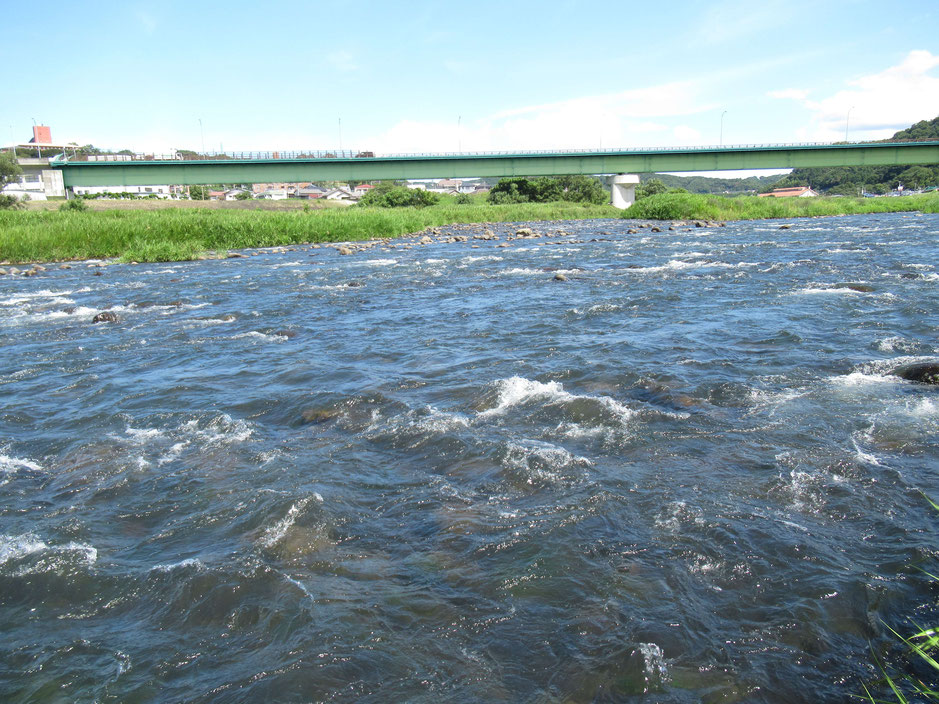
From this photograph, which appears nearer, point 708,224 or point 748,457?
point 748,457

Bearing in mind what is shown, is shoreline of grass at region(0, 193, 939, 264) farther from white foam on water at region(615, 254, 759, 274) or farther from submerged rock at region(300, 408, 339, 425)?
submerged rock at region(300, 408, 339, 425)

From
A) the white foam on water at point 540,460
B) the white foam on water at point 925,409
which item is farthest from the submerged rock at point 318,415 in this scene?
the white foam on water at point 925,409

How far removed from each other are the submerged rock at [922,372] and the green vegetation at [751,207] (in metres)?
40.9

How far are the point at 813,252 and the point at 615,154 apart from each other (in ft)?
149

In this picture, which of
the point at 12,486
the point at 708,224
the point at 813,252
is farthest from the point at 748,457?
the point at 708,224

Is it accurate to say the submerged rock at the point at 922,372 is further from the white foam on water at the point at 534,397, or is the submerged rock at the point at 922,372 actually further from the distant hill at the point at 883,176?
the distant hill at the point at 883,176

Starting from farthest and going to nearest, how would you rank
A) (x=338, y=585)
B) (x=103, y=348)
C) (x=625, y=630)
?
(x=103, y=348), (x=338, y=585), (x=625, y=630)

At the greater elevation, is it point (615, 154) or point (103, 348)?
point (615, 154)

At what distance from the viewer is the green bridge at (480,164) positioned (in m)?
57.8

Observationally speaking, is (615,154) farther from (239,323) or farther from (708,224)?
(239,323)

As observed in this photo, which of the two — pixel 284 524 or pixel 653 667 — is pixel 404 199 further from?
pixel 653 667

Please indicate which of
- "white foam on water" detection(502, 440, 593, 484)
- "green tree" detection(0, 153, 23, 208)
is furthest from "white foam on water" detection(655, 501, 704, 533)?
"green tree" detection(0, 153, 23, 208)

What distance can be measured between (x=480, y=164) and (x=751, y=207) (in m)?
26.4

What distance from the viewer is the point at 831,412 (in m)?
7.25
